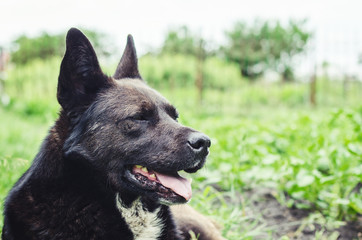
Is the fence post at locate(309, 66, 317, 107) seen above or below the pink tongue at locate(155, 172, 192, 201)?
below

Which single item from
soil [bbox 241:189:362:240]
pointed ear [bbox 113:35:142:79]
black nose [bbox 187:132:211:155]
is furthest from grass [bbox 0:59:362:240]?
black nose [bbox 187:132:211:155]

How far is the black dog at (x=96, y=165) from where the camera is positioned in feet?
7.26

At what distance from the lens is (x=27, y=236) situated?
86.3 inches

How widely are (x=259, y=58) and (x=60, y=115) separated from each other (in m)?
12.6

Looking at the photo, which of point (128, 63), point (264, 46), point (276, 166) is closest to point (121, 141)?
point (128, 63)

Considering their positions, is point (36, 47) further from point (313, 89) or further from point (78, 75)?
point (78, 75)

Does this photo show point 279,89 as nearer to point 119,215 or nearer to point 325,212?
point 325,212

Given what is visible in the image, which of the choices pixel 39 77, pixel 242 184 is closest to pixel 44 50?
pixel 39 77

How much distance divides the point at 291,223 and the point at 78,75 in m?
2.13

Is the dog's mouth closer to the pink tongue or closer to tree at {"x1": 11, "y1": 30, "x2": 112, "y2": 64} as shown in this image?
the pink tongue

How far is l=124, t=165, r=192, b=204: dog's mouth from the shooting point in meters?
2.24

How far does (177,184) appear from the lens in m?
2.33

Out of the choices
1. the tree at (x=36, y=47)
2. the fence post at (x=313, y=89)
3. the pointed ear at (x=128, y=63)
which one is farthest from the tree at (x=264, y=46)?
the pointed ear at (x=128, y=63)

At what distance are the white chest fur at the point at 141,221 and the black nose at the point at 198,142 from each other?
0.55 metres
